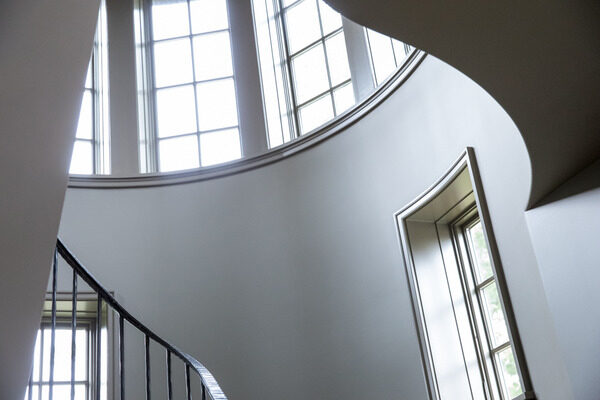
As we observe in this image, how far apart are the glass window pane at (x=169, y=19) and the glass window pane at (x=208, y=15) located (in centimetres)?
8

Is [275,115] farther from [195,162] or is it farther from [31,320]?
[31,320]

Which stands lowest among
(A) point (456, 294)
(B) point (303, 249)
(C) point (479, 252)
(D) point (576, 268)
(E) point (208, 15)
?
(D) point (576, 268)

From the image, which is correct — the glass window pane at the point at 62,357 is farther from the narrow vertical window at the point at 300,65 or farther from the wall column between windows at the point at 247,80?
the narrow vertical window at the point at 300,65

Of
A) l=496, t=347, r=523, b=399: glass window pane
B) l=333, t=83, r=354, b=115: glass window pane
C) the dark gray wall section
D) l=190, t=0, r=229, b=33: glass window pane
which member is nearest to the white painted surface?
the dark gray wall section

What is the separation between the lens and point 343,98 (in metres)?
6.22

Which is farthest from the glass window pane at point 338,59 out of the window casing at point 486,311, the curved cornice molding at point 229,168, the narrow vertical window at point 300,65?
the window casing at point 486,311

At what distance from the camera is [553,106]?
137 inches

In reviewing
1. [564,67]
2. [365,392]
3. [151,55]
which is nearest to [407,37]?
[564,67]

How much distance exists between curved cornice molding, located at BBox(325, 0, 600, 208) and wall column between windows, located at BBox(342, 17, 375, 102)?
94.5 inches

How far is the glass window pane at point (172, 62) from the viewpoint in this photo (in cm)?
711

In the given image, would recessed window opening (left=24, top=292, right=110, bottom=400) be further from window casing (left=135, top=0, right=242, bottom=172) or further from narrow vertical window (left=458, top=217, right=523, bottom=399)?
narrow vertical window (left=458, top=217, right=523, bottom=399)

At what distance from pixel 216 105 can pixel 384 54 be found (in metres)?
1.76

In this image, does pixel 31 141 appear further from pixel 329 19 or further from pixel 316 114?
pixel 329 19

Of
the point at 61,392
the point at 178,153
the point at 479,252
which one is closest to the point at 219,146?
the point at 178,153
